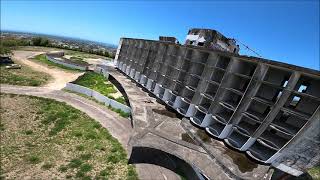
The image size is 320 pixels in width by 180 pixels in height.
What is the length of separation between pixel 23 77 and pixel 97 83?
1419 centimetres

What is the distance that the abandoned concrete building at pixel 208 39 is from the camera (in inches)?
1734

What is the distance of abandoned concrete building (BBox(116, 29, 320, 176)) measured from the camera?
899 inches

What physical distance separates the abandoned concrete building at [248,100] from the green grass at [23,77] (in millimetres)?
24898

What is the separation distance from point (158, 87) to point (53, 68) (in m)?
38.4

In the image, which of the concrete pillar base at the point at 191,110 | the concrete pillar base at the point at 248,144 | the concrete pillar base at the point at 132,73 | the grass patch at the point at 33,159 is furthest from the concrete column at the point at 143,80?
the concrete pillar base at the point at 248,144

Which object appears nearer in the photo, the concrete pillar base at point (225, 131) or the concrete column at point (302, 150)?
the concrete column at point (302, 150)

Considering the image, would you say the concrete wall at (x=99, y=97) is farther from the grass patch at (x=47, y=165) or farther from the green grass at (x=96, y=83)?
the grass patch at (x=47, y=165)

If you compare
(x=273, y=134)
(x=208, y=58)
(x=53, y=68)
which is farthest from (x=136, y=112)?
(x=53, y=68)

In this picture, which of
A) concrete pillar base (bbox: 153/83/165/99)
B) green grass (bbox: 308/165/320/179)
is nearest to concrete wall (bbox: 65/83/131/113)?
concrete pillar base (bbox: 153/83/165/99)

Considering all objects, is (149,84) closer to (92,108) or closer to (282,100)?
(92,108)

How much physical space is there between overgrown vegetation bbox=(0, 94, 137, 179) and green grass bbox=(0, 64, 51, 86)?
11.5 metres

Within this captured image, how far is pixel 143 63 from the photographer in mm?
51531

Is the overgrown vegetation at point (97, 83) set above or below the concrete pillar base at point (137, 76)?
below

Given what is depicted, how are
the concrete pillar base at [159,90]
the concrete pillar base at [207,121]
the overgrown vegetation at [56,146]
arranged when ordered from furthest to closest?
the concrete pillar base at [159,90]
the concrete pillar base at [207,121]
the overgrown vegetation at [56,146]
